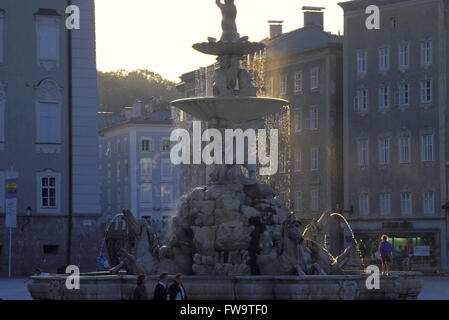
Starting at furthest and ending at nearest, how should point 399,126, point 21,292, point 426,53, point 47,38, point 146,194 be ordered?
point 146,194 → point 399,126 → point 426,53 → point 47,38 → point 21,292

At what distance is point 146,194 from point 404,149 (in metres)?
40.4

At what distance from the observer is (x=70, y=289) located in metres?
23.6

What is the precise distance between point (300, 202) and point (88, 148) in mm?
24983

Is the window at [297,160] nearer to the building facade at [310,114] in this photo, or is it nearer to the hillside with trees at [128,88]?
the building facade at [310,114]

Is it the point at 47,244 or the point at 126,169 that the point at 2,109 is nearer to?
the point at 47,244

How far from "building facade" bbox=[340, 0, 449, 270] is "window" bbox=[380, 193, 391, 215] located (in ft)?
0.19

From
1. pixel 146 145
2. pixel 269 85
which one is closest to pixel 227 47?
pixel 269 85

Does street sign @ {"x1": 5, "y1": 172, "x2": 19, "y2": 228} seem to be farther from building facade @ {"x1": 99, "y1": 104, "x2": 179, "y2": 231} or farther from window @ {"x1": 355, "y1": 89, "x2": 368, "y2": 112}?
building facade @ {"x1": 99, "y1": 104, "x2": 179, "y2": 231}

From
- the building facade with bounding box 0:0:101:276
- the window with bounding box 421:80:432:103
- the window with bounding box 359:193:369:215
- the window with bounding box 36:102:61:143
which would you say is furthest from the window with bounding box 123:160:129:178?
the window with bounding box 36:102:61:143

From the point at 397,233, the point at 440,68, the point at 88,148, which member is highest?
the point at 440,68

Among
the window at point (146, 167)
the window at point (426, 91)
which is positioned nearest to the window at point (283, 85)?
the window at point (426, 91)

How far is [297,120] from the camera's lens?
76438mm
